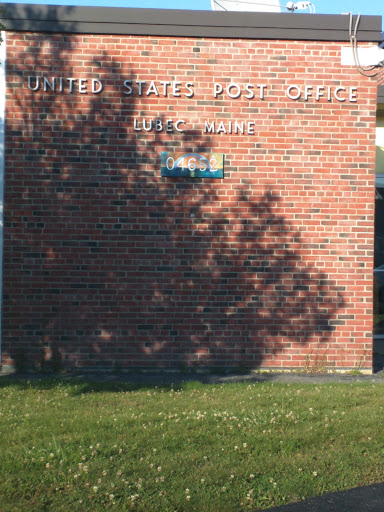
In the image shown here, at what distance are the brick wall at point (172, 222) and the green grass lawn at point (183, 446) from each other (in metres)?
1.47

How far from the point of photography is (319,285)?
9.48 metres

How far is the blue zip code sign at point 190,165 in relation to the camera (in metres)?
9.41

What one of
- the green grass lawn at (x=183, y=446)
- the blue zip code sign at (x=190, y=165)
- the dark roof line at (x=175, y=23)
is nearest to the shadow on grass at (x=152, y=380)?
the green grass lawn at (x=183, y=446)

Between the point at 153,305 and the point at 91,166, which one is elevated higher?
the point at 91,166

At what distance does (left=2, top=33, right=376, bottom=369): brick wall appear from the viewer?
9.34 metres

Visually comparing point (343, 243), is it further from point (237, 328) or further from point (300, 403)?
point (300, 403)

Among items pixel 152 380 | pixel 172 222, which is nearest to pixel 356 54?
pixel 172 222

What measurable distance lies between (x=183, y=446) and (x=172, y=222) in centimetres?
435

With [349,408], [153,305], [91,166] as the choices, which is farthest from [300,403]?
[91,166]

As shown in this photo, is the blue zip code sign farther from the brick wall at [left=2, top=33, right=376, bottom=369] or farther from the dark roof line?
the dark roof line

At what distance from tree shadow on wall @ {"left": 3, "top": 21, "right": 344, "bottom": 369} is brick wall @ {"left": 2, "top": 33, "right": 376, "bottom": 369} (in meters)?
0.02

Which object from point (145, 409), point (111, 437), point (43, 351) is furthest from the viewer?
point (43, 351)

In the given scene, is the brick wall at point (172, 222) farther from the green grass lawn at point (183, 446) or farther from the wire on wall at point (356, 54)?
the green grass lawn at point (183, 446)

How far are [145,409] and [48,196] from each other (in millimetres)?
3802
